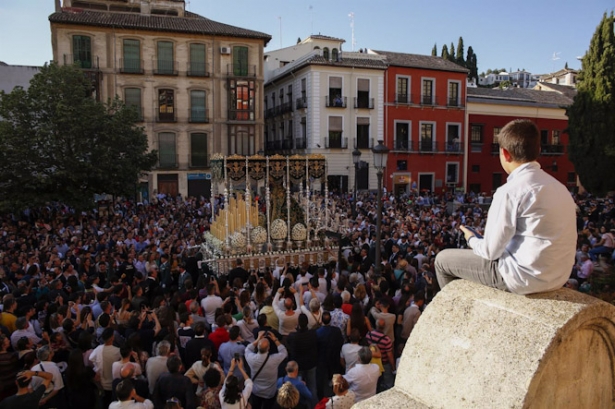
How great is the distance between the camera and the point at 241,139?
3117 cm

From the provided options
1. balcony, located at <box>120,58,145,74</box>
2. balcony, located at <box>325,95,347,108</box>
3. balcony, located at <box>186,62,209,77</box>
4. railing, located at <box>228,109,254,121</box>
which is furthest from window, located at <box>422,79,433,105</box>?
balcony, located at <box>120,58,145,74</box>

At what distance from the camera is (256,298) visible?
762 cm

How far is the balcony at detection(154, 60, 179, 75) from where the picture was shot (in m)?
29.5

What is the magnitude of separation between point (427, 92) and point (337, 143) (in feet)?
23.9

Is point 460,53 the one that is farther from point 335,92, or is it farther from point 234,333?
point 234,333

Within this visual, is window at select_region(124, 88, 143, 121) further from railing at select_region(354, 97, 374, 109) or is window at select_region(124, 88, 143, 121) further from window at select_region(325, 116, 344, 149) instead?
railing at select_region(354, 97, 374, 109)

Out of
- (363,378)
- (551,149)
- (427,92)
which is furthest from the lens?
(551,149)

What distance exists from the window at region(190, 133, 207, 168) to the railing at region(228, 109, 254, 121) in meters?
2.04

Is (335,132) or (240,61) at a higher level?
(240,61)

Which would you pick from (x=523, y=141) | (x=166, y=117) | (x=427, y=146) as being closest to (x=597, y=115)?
(x=427, y=146)

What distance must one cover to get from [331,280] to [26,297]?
487 cm

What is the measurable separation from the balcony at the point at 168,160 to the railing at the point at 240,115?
13.8ft

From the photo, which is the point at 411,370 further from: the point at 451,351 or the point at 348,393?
the point at 348,393

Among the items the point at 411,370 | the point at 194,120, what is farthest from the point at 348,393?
the point at 194,120
